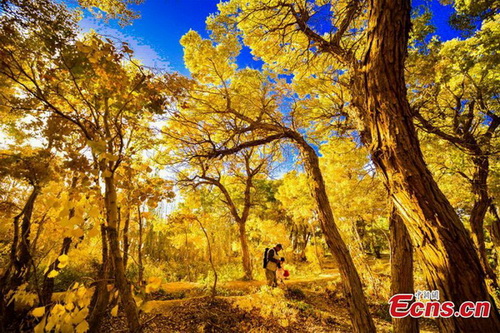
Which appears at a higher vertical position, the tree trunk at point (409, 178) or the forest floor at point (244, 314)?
the tree trunk at point (409, 178)

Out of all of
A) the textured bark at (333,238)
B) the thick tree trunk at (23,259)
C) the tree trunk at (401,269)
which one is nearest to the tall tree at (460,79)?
the tree trunk at (401,269)

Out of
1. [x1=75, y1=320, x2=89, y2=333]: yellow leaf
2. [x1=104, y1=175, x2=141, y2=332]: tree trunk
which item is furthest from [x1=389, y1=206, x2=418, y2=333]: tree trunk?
[x1=75, y1=320, x2=89, y2=333]: yellow leaf

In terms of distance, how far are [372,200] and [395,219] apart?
5.52 meters

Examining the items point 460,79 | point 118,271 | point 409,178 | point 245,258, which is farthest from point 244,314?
point 460,79

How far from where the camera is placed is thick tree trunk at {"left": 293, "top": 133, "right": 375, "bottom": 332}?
105 inches

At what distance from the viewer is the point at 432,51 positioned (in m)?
4.66

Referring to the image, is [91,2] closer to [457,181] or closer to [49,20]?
[49,20]

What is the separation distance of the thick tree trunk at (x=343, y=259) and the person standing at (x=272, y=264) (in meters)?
4.75

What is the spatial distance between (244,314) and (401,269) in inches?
158

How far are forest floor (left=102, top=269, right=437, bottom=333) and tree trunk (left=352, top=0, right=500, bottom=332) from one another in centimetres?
354

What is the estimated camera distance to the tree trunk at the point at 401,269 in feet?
9.92

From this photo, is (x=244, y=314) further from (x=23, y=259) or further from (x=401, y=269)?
(x=23, y=259)

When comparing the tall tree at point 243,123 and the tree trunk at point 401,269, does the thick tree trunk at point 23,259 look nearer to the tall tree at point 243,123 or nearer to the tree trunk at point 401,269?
the tall tree at point 243,123

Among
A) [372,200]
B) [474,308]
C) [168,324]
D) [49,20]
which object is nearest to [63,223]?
[474,308]
